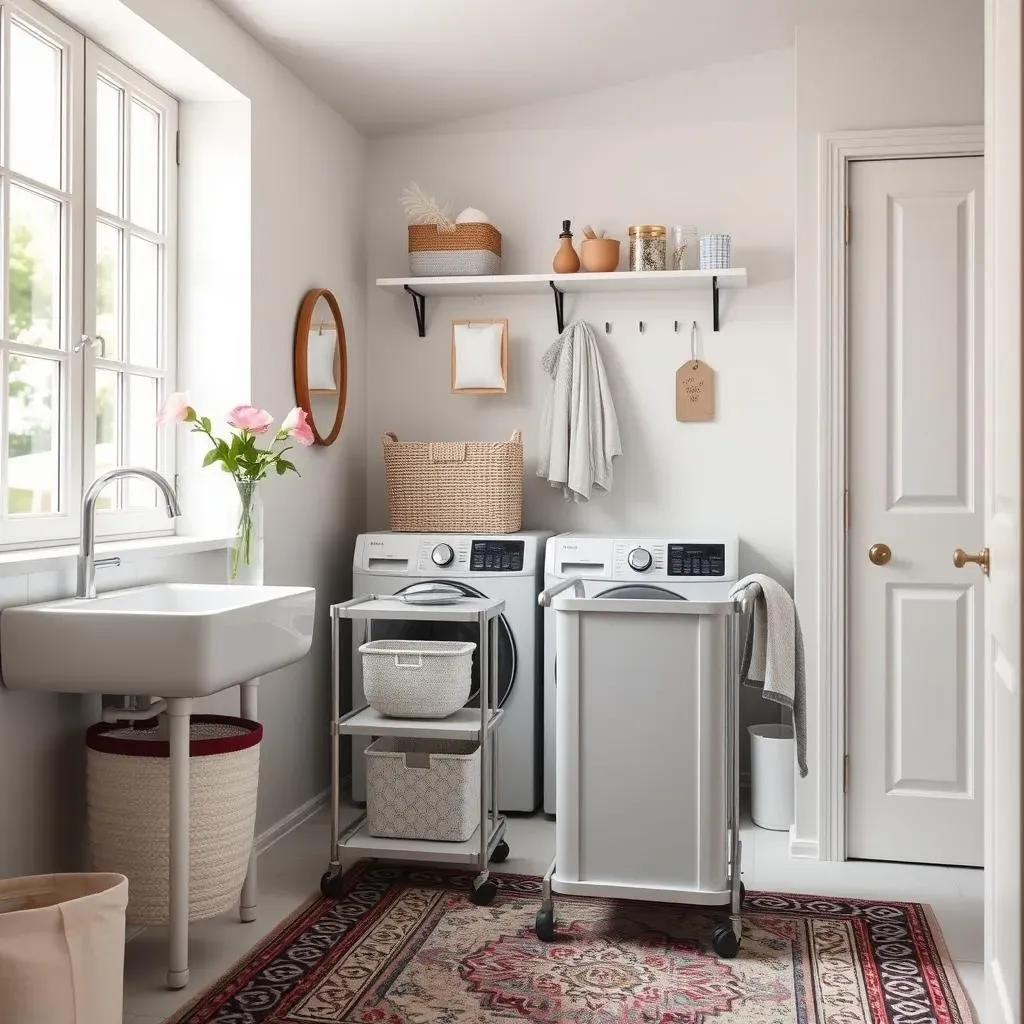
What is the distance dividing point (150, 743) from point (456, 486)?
63.9 inches

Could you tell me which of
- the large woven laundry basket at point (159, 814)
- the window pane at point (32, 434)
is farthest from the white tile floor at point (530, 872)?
the window pane at point (32, 434)

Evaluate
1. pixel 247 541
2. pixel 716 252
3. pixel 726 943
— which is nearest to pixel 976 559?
pixel 726 943

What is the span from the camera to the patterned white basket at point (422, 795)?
121 inches

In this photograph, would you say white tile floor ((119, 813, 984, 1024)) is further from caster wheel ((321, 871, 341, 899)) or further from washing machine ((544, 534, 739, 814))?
washing machine ((544, 534, 739, 814))

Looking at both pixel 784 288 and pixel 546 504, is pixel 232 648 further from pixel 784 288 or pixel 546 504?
pixel 784 288

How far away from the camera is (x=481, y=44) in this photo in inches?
138

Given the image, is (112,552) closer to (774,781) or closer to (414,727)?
(414,727)

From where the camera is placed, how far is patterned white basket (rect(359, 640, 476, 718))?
3.08 metres

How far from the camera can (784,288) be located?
13.0ft

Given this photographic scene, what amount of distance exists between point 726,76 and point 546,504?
5.34 ft

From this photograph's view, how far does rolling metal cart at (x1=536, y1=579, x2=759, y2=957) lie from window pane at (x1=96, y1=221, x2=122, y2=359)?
1348 mm

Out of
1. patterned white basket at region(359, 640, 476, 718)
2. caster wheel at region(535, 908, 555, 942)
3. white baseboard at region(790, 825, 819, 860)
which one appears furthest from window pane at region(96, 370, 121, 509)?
white baseboard at region(790, 825, 819, 860)

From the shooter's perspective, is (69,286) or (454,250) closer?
(69,286)

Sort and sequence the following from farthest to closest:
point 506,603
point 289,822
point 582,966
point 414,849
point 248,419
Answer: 1. point 506,603
2. point 289,822
3. point 414,849
4. point 248,419
5. point 582,966
